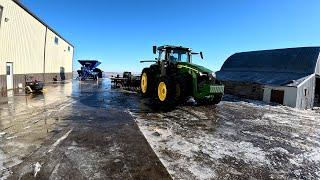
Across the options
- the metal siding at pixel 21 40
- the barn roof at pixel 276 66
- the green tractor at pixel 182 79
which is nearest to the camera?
the green tractor at pixel 182 79

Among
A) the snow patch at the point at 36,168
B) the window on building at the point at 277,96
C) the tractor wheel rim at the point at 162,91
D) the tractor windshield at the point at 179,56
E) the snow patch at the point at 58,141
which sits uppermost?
the tractor windshield at the point at 179,56

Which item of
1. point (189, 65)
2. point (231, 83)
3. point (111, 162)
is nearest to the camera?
point (111, 162)

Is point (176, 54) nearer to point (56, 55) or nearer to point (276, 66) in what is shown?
point (276, 66)

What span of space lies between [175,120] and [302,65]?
63.6 ft

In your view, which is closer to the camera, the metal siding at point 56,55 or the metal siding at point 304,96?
the metal siding at point 304,96

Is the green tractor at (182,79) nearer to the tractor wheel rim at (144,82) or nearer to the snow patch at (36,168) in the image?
the tractor wheel rim at (144,82)

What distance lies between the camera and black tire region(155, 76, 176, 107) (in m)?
12.0

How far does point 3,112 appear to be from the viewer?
9609mm

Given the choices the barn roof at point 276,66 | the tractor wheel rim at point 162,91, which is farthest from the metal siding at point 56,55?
the tractor wheel rim at point 162,91

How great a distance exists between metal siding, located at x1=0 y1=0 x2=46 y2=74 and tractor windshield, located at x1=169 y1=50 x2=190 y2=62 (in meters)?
10.0

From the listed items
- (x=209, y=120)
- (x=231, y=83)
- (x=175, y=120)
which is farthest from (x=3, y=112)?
(x=231, y=83)

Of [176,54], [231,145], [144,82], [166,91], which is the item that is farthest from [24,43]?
[231,145]

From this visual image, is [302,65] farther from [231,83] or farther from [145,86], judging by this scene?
[145,86]

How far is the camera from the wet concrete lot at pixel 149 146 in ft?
15.8
